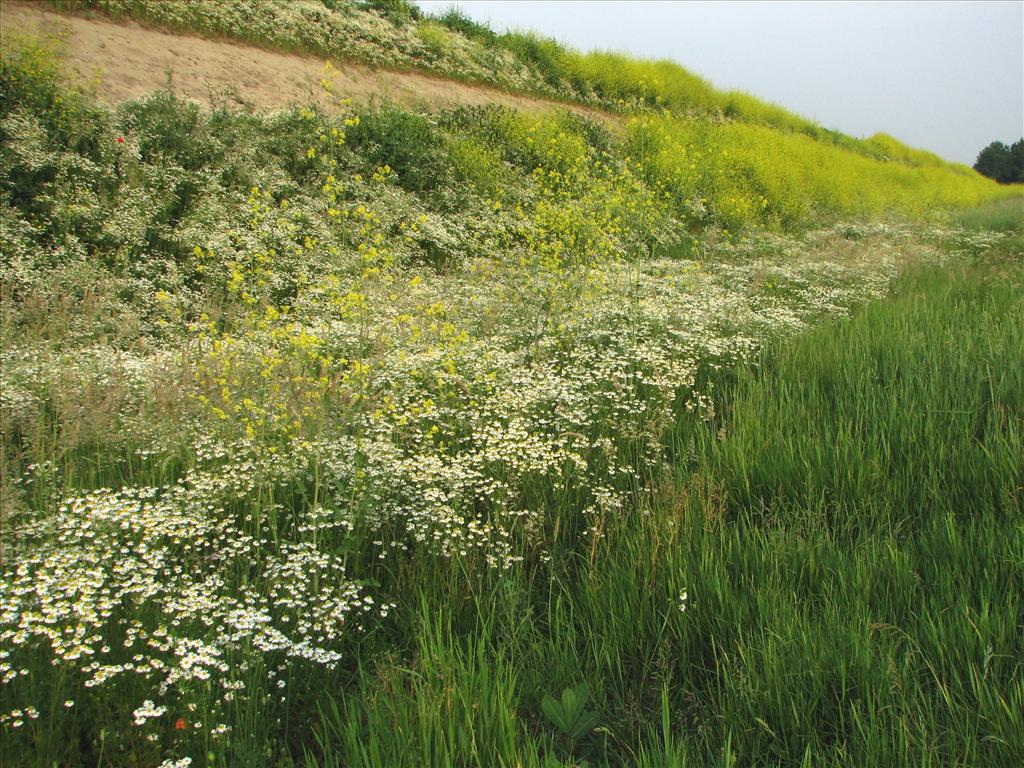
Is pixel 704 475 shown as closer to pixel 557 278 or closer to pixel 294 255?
pixel 557 278

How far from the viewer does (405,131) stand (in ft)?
37.7

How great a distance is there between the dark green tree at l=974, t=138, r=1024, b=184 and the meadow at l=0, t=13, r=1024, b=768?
6757 centimetres

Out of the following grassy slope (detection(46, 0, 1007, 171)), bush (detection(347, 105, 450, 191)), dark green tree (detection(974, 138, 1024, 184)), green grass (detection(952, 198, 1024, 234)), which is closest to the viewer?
bush (detection(347, 105, 450, 191))

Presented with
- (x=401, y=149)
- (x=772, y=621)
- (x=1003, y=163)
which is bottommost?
(x=772, y=621)

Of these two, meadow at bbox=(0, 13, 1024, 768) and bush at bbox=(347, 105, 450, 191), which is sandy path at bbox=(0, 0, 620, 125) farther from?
meadow at bbox=(0, 13, 1024, 768)

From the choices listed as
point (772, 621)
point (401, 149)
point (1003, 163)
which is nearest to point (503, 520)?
point (772, 621)

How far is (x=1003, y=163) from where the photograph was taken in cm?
6084

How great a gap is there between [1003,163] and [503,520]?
250 ft

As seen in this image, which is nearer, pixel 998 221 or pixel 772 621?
pixel 772 621

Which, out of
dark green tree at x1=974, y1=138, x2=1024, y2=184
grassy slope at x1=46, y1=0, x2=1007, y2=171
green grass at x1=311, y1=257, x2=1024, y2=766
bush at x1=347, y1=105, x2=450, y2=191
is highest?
dark green tree at x1=974, y1=138, x2=1024, y2=184

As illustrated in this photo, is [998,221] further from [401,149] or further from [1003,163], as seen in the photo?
[1003,163]

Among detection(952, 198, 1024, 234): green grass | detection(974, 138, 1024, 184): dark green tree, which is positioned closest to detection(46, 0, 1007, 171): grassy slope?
detection(952, 198, 1024, 234): green grass

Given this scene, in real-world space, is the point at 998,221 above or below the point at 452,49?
below

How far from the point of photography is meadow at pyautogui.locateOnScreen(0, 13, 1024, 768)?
1.94 m
